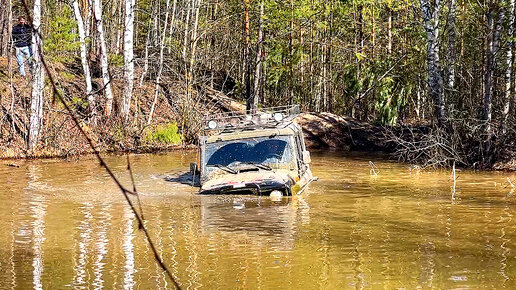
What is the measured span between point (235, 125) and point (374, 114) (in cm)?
2038

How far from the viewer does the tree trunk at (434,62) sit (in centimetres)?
2056

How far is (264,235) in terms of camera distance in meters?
10.4

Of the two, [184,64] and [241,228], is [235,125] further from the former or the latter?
[184,64]

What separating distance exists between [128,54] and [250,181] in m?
13.3

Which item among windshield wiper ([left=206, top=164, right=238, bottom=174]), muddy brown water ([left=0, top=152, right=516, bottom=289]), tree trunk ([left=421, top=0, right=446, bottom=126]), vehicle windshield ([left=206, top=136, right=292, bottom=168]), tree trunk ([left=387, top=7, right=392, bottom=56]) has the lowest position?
muddy brown water ([left=0, top=152, right=516, bottom=289])

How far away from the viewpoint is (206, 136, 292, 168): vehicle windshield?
1426cm

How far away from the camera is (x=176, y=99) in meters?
28.5

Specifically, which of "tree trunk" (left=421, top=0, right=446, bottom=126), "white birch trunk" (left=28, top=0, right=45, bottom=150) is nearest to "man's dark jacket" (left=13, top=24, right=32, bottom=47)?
"white birch trunk" (left=28, top=0, right=45, bottom=150)

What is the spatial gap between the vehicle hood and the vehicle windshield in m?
0.33

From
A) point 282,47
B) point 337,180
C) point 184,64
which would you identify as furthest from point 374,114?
point 337,180

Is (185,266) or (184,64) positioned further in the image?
(184,64)

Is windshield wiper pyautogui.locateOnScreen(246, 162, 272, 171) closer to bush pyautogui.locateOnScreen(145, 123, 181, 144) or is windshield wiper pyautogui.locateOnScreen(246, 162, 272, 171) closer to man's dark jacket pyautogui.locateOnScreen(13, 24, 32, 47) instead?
man's dark jacket pyautogui.locateOnScreen(13, 24, 32, 47)

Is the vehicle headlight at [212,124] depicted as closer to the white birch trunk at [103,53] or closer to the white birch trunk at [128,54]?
the white birch trunk at [103,53]

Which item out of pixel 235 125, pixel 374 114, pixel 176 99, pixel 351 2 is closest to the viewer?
pixel 235 125
